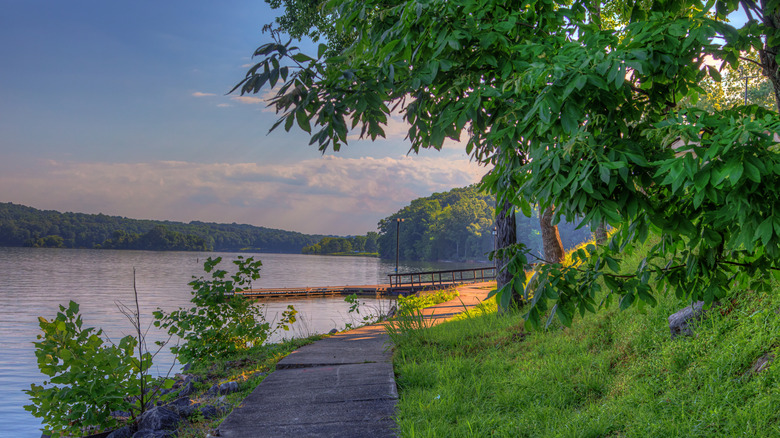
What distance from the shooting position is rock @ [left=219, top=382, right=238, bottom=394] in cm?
511

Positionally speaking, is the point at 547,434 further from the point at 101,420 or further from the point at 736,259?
the point at 101,420

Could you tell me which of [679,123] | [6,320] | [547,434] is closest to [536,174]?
[679,123]

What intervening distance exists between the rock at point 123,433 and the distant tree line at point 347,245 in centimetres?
14765

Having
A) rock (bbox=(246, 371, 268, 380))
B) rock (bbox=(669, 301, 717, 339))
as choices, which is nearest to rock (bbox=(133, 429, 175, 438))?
rock (bbox=(246, 371, 268, 380))

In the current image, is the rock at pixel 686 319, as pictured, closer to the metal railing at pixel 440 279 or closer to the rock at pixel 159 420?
the rock at pixel 159 420

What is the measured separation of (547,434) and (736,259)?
1669 mm

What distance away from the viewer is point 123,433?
4.64m

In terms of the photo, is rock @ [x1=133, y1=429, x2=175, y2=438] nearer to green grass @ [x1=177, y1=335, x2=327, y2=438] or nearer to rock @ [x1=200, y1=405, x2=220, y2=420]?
green grass @ [x1=177, y1=335, x2=327, y2=438]

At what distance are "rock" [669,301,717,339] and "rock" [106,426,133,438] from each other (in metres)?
5.44

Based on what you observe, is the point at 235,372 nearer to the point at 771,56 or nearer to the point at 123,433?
the point at 123,433

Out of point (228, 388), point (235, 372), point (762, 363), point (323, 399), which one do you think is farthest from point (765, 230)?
point (235, 372)

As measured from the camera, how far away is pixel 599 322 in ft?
17.4

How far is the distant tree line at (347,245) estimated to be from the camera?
153 m

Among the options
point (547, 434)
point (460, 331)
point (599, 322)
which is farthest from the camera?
point (460, 331)
